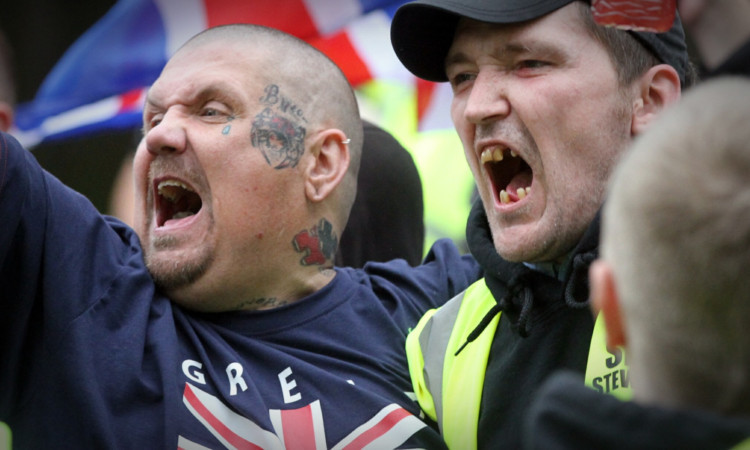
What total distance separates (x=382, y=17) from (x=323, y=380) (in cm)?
269

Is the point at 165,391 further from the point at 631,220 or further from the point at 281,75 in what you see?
the point at 631,220

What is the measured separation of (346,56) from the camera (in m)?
4.66

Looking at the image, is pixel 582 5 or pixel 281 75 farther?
pixel 281 75

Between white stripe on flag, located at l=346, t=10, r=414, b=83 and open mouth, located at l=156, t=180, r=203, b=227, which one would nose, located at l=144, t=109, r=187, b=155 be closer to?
open mouth, located at l=156, t=180, r=203, b=227

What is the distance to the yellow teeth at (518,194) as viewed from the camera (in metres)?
2.25

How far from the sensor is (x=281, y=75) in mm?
2660

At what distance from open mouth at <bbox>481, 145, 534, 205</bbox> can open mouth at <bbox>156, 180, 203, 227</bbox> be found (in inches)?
32.3

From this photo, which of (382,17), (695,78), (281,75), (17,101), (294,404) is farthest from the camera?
(17,101)

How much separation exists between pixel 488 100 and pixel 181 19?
9.63 ft

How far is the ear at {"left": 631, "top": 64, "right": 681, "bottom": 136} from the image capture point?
218 cm

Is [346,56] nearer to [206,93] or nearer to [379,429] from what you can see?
[206,93]

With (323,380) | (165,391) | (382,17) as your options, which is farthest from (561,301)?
(382,17)

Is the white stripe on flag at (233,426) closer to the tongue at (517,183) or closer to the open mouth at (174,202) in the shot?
the open mouth at (174,202)

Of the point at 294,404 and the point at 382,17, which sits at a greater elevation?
the point at 382,17
